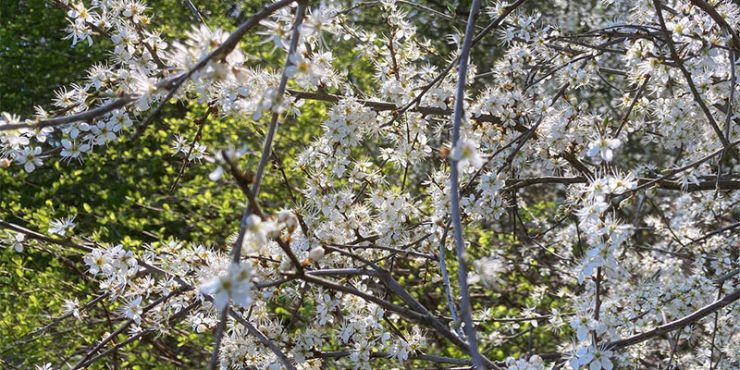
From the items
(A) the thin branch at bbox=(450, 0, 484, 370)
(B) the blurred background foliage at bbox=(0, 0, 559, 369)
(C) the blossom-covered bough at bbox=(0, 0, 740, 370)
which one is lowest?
(A) the thin branch at bbox=(450, 0, 484, 370)

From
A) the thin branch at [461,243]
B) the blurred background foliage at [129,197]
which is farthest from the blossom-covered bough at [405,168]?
the blurred background foliage at [129,197]

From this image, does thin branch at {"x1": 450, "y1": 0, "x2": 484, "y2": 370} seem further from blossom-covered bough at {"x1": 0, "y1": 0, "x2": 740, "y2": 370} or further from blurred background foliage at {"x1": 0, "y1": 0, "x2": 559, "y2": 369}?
blurred background foliage at {"x1": 0, "y1": 0, "x2": 559, "y2": 369}

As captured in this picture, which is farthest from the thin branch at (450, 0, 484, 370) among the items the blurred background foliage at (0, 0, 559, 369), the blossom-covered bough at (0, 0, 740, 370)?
the blurred background foliage at (0, 0, 559, 369)

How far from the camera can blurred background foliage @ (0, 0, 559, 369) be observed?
11.7ft

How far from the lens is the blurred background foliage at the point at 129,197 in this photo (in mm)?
3580

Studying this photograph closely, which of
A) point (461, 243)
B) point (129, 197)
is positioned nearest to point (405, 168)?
point (461, 243)

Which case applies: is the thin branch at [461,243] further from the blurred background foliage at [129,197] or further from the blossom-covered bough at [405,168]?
the blurred background foliage at [129,197]

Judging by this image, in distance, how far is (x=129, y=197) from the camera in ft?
14.7

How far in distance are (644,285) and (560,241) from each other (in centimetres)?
85

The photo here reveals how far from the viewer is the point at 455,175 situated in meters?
1.27

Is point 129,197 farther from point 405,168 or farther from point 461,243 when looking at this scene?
point 461,243

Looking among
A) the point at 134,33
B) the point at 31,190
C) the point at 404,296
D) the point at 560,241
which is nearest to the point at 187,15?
the point at 31,190

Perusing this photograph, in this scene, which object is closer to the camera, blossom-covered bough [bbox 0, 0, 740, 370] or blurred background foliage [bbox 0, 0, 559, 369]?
blossom-covered bough [bbox 0, 0, 740, 370]

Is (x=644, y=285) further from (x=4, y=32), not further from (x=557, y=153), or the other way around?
(x=4, y=32)
